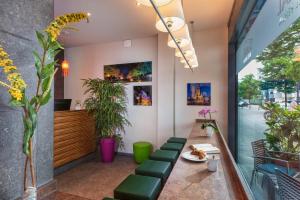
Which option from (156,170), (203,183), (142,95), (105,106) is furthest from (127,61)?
(203,183)

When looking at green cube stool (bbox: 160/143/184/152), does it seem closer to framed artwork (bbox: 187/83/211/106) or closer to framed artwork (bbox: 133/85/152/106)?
framed artwork (bbox: 187/83/211/106)

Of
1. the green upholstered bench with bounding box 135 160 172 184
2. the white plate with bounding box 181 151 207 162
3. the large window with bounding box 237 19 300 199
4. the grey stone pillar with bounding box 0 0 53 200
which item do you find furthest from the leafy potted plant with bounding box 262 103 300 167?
the grey stone pillar with bounding box 0 0 53 200

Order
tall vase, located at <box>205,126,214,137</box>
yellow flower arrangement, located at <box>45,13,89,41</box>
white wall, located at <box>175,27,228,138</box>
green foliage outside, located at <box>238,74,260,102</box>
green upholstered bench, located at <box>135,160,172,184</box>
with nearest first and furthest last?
yellow flower arrangement, located at <box>45,13,89,41</box> < green upholstered bench, located at <box>135,160,172,184</box> < green foliage outside, located at <box>238,74,260,102</box> < tall vase, located at <box>205,126,214,137</box> < white wall, located at <box>175,27,228,138</box>

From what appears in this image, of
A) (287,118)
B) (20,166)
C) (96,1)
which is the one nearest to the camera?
(20,166)

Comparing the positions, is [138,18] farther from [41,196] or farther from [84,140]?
[41,196]

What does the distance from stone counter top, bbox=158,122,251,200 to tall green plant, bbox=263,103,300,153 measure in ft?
1.45

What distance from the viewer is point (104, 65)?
5.21 metres

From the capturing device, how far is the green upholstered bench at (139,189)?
4.91 feet

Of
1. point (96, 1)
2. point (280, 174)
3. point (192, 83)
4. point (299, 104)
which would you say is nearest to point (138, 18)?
point (96, 1)

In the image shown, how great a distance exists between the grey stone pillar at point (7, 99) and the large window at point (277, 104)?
1.85 metres

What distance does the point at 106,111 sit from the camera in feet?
14.1

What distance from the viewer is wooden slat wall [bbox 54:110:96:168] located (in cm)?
353

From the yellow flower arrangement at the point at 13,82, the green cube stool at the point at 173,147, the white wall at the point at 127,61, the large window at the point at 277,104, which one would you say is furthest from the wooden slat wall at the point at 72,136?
the large window at the point at 277,104

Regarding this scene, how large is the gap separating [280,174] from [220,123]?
2700 millimetres
